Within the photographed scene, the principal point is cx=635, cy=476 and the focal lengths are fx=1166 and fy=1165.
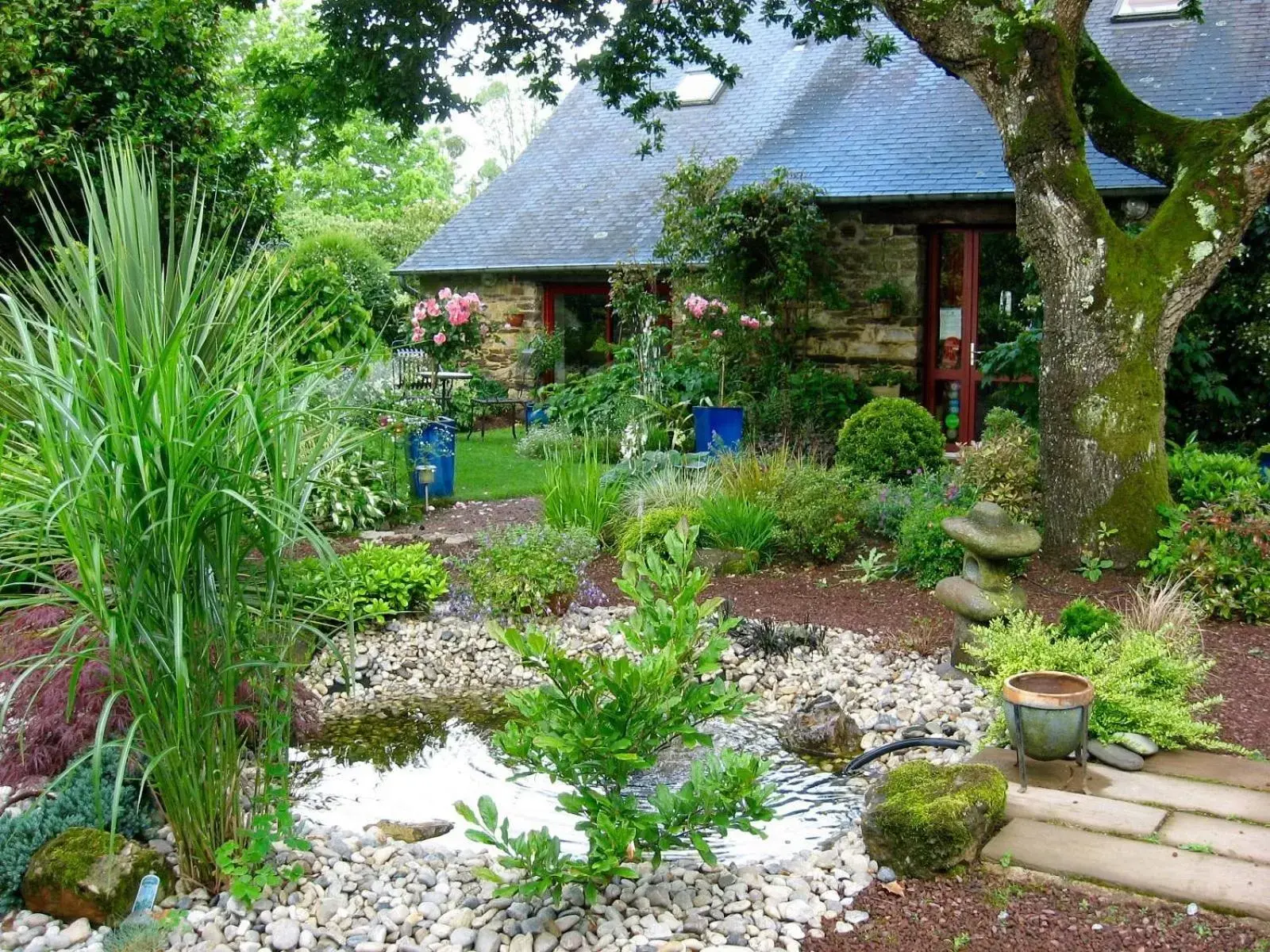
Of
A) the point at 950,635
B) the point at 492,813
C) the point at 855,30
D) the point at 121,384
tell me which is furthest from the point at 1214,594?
the point at 855,30

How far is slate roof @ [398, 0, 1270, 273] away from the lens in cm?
1046

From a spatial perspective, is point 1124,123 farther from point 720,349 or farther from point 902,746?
point 720,349

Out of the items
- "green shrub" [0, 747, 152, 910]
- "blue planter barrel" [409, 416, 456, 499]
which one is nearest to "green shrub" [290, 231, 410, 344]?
→ "blue planter barrel" [409, 416, 456, 499]

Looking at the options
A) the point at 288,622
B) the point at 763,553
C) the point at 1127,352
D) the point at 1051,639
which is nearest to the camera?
the point at 288,622

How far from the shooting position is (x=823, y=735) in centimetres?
438

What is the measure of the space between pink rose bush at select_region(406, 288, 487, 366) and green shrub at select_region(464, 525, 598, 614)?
5.93m

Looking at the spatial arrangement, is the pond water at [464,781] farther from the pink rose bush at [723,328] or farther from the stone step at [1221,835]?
the pink rose bush at [723,328]

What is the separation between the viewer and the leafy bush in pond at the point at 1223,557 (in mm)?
5391

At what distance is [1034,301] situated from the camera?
9445 millimetres

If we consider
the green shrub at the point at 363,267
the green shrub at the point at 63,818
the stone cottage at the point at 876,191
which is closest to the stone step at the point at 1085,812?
the green shrub at the point at 63,818

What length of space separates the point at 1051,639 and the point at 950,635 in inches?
28.9

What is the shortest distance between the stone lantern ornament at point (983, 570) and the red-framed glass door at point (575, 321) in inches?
386

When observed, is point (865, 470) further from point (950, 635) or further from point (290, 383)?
point (290, 383)

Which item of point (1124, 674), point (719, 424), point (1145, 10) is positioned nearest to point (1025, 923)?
point (1124, 674)
